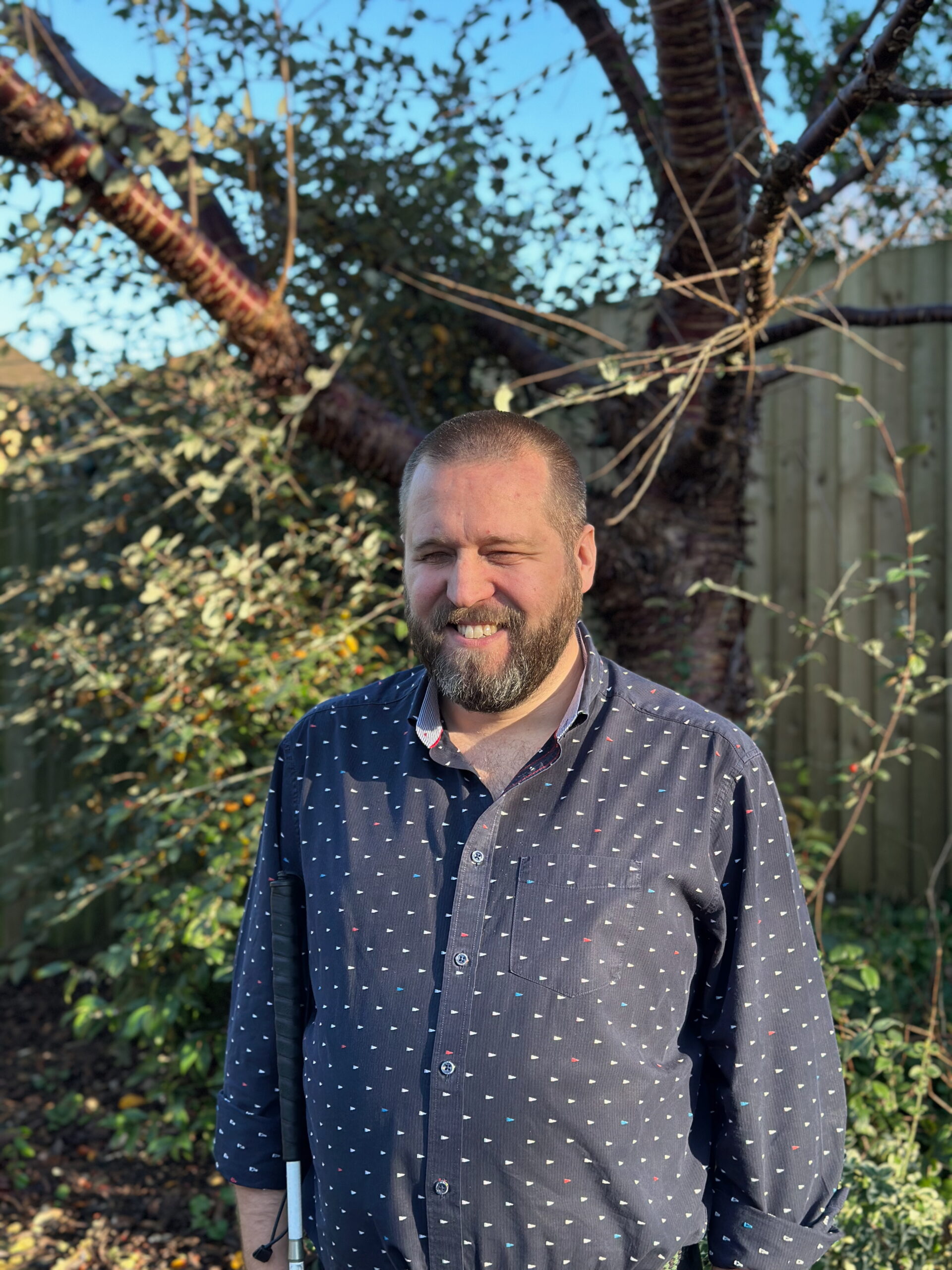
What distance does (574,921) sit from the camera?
141cm

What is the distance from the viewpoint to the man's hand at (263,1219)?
1.69m

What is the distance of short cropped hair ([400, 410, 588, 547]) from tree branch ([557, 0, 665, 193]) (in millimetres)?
1982

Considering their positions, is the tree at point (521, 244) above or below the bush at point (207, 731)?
above

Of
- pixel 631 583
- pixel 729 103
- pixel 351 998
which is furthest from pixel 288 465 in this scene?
pixel 351 998

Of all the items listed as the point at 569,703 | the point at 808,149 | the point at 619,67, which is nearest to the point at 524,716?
the point at 569,703

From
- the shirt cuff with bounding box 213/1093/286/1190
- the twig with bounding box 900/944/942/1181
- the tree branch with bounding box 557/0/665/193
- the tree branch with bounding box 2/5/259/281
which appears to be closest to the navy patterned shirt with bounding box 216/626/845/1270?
the shirt cuff with bounding box 213/1093/286/1190

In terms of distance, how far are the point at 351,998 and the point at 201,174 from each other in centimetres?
237

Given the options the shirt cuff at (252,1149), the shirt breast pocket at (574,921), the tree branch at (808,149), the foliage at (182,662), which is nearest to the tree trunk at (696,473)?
the tree branch at (808,149)

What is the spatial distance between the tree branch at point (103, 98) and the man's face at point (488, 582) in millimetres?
1774

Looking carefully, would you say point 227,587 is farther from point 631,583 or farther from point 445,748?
point 445,748

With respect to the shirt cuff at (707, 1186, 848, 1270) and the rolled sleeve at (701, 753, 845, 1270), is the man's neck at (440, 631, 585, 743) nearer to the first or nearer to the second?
the rolled sleeve at (701, 753, 845, 1270)

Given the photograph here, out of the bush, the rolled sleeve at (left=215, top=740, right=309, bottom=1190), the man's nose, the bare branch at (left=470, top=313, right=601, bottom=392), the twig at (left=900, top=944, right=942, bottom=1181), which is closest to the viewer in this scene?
the man's nose

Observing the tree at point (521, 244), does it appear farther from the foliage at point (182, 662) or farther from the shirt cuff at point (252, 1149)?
the shirt cuff at point (252, 1149)

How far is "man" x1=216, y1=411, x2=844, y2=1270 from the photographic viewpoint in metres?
1.38
